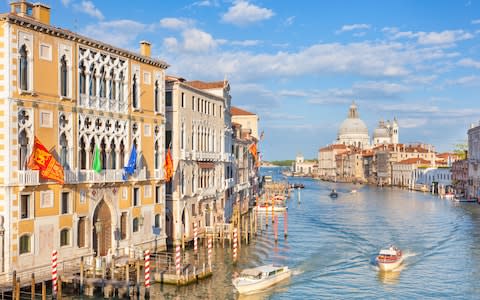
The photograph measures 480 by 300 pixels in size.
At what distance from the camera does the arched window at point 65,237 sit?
2252cm

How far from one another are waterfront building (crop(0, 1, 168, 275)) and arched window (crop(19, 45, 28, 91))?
35mm

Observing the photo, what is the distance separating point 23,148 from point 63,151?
199cm

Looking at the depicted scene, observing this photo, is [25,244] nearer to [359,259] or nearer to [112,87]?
[112,87]

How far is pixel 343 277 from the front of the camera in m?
26.9

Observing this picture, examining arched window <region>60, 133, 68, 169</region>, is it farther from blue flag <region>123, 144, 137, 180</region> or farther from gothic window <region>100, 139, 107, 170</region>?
blue flag <region>123, 144, 137, 180</region>

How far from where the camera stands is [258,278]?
24.3 metres

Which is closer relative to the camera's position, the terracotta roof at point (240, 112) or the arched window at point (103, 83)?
the arched window at point (103, 83)

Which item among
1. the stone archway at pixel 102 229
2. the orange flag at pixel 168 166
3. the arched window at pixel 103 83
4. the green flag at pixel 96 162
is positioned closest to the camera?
the green flag at pixel 96 162

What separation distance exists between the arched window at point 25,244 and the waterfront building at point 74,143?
0.03m

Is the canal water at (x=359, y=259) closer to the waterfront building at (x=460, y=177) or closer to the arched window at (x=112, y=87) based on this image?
the arched window at (x=112, y=87)

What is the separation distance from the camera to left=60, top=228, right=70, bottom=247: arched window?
22.5m

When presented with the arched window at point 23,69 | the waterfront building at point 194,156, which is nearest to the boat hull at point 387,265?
the waterfront building at point 194,156

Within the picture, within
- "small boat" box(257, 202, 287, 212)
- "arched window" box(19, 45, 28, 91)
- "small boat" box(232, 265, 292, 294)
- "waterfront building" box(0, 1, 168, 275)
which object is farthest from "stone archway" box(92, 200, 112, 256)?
"small boat" box(257, 202, 287, 212)

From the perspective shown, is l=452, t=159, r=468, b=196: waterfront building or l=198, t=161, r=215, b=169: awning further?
l=452, t=159, r=468, b=196: waterfront building
